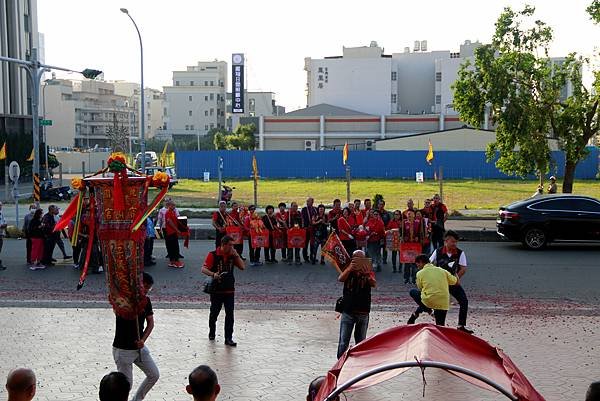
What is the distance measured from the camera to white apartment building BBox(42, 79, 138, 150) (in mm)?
100938

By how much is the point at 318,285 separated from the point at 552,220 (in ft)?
27.1

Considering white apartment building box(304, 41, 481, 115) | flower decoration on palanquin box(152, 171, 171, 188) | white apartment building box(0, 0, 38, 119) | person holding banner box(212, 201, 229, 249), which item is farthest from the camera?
white apartment building box(304, 41, 481, 115)

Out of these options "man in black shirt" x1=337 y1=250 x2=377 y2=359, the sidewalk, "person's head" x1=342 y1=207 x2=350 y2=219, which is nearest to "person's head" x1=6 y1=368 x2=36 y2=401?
the sidewalk

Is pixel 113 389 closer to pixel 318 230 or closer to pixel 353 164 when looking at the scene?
pixel 318 230

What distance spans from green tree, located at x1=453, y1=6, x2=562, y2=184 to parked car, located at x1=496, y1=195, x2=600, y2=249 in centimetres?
634

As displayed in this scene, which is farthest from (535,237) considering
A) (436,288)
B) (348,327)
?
(348,327)

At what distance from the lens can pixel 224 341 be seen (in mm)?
10875

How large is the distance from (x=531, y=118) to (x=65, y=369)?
21060 millimetres

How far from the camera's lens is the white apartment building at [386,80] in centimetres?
9225

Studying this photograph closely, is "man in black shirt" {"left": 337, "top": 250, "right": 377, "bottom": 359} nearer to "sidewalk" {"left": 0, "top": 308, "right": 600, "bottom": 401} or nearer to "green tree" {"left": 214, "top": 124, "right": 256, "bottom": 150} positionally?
"sidewalk" {"left": 0, "top": 308, "right": 600, "bottom": 401}

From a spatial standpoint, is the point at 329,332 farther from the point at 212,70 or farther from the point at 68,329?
the point at 212,70

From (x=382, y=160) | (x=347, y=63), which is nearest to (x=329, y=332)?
(x=382, y=160)

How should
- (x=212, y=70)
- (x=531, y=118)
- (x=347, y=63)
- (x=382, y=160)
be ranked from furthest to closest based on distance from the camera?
(x=212, y=70) < (x=347, y=63) < (x=382, y=160) < (x=531, y=118)

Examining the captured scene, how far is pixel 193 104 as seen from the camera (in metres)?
116
